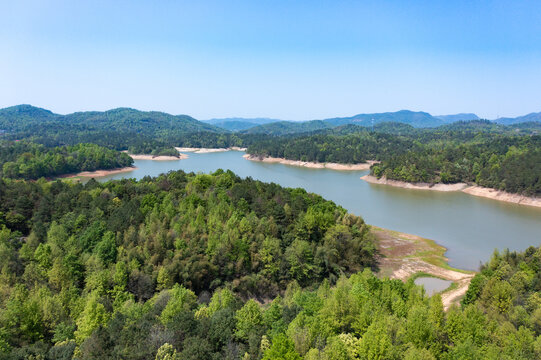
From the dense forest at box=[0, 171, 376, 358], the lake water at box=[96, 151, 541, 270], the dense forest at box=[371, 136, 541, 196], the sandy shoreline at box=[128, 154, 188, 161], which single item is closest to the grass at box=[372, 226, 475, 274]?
the lake water at box=[96, 151, 541, 270]

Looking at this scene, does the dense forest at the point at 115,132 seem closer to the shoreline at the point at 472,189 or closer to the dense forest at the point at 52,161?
the dense forest at the point at 52,161

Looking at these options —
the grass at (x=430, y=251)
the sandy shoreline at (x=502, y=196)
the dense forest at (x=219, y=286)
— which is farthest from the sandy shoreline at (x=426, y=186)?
the dense forest at (x=219, y=286)

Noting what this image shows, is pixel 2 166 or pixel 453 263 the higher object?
pixel 2 166

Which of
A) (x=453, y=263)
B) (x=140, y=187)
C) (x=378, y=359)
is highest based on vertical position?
(x=140, y=187)

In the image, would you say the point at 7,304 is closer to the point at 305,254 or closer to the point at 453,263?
the point at 305,254

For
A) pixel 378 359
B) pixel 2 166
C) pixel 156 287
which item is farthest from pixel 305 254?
pixel 2 166

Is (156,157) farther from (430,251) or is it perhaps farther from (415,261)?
(415,261)

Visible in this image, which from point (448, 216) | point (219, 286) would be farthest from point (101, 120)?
point (219, 286)
